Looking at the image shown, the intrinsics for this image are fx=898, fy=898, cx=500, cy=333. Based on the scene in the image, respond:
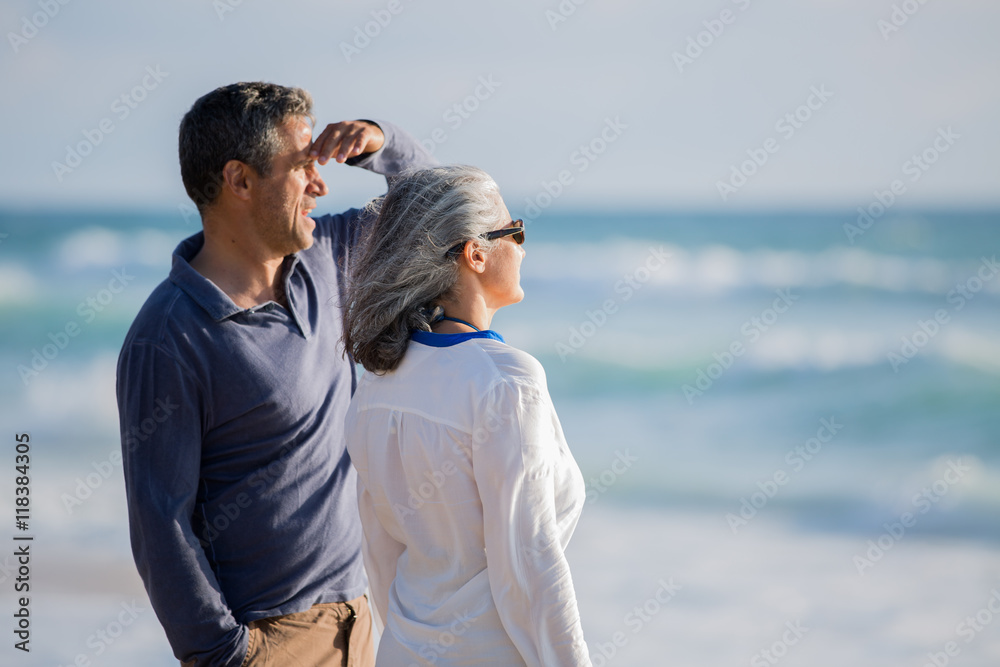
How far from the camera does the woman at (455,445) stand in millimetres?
1578

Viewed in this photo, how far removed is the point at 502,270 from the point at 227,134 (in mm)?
866

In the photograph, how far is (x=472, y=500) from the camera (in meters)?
1.63

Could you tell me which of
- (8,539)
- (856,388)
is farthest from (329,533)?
(856,388)

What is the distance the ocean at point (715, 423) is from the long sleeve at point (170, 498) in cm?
215

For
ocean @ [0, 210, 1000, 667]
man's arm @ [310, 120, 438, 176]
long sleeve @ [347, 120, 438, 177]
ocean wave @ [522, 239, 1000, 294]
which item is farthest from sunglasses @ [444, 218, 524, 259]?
ocean wave @ [522, 239, 1000, 294]

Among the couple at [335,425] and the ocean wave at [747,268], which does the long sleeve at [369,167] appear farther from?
the ocean wave at [747,268]

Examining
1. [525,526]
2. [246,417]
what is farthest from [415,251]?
[246,417]

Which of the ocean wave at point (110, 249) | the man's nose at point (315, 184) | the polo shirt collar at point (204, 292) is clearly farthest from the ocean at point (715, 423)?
the man's nose at point (315, 184)

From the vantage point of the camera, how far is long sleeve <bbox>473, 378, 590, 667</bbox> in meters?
1.56

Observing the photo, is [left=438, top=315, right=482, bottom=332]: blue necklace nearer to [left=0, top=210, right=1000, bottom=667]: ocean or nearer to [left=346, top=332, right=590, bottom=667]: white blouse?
[left=346, top=332, right=590, bottom=667]: white blouse

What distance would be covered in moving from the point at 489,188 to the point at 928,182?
19441 millimetres

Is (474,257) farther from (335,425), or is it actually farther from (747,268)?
(747,268)

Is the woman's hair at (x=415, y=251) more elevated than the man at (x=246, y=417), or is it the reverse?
the woman's hair at (x=415, y=251)

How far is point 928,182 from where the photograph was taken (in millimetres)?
18812
